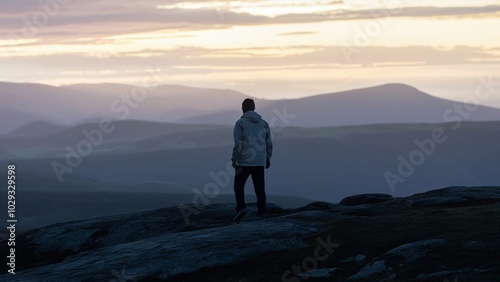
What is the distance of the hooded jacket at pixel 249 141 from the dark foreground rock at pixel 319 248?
2204 mm

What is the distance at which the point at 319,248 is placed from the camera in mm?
28250

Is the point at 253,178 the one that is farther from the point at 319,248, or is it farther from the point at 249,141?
the point at 319,248

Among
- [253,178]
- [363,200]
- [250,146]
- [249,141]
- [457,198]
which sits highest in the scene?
[249,141]

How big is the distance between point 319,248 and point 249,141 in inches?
216

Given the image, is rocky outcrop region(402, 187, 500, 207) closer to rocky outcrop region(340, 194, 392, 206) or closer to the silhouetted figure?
rocky outcrop region(340, 194, 392, 206)

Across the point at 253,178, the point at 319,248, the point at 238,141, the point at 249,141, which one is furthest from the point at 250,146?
the point at 319,248

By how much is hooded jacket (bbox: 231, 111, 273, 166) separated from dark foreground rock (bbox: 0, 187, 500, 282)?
2.20 metres

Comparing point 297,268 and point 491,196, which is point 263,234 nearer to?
point 297,268

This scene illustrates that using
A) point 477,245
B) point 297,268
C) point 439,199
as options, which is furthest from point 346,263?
point 439,199

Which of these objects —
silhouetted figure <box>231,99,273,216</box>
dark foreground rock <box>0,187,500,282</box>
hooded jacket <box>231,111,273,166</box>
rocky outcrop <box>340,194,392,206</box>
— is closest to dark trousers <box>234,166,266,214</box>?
silhouetted figure <box>231,99,273,216</box>

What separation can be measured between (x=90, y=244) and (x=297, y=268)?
44.1 ft

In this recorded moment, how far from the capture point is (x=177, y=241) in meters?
30.9

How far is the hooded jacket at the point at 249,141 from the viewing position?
3206cm

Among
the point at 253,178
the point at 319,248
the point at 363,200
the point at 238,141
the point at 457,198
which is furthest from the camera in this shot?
the point at 363,200
